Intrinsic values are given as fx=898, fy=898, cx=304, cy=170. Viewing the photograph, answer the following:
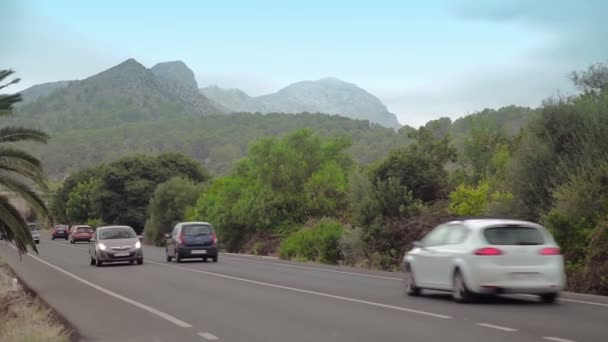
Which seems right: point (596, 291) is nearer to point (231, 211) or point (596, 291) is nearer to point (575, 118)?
point (575, 118)

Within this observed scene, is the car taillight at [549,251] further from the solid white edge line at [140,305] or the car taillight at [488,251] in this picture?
the solid white edge line at [140,305]

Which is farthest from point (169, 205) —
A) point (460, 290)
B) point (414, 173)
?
point (460, 290)

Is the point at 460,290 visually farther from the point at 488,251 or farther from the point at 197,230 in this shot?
the point at 197,230

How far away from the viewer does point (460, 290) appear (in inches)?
658

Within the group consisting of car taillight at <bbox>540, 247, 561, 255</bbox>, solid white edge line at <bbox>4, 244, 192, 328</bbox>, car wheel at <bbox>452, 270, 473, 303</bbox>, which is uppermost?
car taillight at <bbox>540, 247, 561, 255</bbox>

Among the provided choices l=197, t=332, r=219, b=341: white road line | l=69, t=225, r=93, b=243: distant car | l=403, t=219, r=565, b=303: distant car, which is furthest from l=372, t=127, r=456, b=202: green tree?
l=69, t=225, r=93, b=243: distant car

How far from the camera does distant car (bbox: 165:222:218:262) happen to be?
36.9 metres

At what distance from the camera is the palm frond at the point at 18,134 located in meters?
22.7

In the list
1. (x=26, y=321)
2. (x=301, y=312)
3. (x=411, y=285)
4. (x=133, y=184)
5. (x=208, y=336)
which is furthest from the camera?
(x=133, y=184)

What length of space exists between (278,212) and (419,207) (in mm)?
14603

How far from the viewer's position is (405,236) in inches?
1280

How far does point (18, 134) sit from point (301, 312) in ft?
35.4

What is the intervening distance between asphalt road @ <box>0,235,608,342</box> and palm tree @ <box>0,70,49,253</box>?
1.70 metres

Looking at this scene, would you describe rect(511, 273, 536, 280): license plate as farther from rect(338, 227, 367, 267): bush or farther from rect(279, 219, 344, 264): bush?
rect(279, 219, 344, 264): bush
